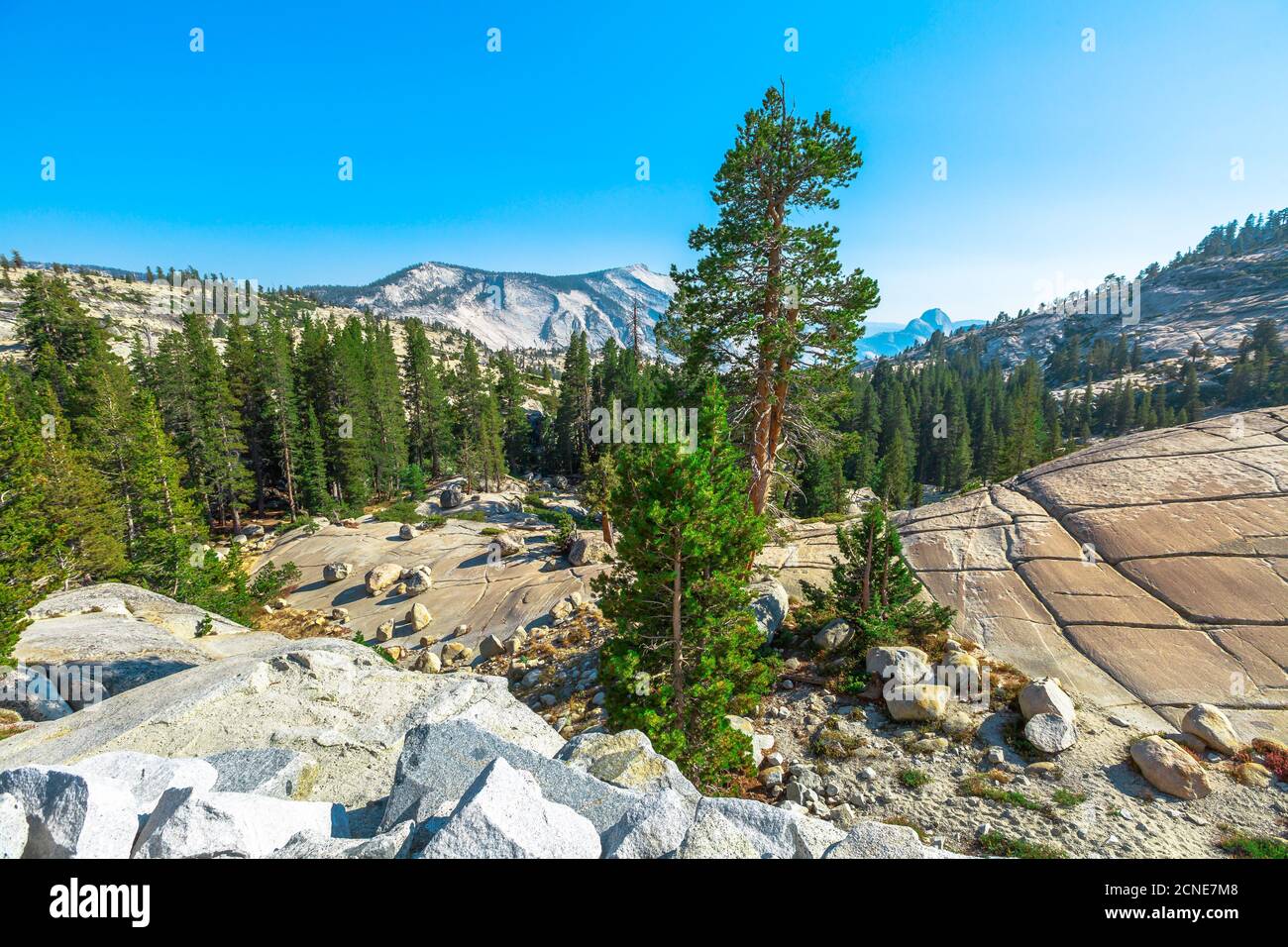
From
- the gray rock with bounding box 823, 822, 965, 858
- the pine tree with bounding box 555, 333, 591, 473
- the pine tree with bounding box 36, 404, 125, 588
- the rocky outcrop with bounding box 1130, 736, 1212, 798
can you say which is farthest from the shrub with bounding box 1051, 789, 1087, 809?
the pine tree with bounding box 555, 333, 591, 473

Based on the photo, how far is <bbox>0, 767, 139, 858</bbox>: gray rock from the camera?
11.7 ft

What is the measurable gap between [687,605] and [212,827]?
748 cm

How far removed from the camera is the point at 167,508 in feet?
86.4

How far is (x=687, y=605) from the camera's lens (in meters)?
9.93

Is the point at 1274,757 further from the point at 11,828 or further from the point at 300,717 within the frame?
the point at 300,717

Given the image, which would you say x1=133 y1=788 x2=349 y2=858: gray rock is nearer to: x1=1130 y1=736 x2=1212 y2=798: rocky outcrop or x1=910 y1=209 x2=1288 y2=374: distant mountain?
x1=1130 y1=736 x2=1212 y2=798: rocky outcrop
